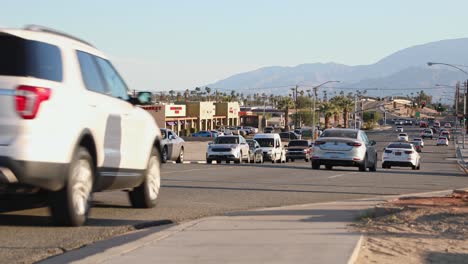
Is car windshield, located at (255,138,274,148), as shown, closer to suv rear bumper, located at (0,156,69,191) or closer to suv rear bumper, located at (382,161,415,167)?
suv rear bumper, located at (382,161,415,167)

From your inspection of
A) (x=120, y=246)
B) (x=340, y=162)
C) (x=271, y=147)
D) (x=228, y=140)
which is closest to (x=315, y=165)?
(x=340, y=162)

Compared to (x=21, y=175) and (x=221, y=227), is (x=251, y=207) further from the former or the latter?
(x=21, y=175)

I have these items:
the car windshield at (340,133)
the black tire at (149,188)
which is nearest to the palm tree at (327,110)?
the car windshield at (340,133)

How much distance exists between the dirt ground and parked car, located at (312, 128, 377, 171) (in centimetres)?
1482

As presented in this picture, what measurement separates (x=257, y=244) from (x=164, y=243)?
1004 millimetres

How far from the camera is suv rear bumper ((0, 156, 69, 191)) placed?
29.4 feet

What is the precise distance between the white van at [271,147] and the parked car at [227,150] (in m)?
7.16

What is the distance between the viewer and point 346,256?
821 centimetres

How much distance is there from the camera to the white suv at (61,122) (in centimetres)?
906

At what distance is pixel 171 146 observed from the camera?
3778cm

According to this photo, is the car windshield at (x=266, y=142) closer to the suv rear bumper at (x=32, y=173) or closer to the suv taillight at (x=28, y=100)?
the suv rear bumper at (x=32, y=173)

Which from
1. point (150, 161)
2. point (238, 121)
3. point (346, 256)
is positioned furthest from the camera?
point (238, 121)

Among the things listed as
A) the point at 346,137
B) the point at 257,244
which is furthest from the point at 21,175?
the point at 346,137

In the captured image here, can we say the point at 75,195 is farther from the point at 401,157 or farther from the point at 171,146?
the point at 401,157
